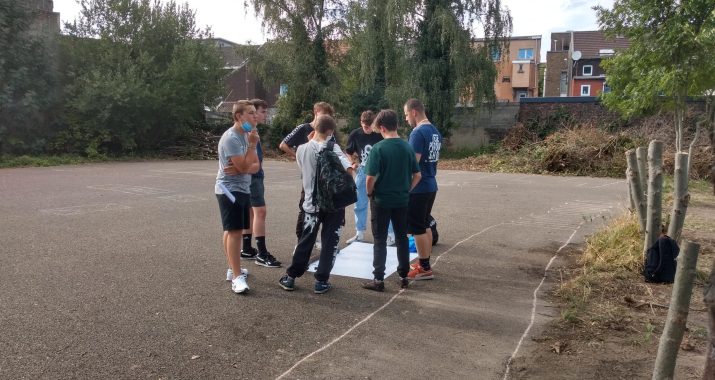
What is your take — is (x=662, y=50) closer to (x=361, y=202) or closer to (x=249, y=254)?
(x=361, y=202)

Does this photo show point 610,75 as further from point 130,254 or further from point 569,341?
point 130,254

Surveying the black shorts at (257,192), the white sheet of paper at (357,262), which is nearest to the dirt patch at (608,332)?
the white sheet of paper at (357,262)

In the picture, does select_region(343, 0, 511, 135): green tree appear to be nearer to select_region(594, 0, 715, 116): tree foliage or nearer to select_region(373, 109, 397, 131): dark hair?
select_region(594, 0, 715, 116): tree foliage

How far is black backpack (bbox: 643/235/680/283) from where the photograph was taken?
559 cm

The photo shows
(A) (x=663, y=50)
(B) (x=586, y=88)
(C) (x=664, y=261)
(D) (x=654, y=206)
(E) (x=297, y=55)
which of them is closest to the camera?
(C) (x=664, y=261)

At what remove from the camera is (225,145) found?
5.18 m

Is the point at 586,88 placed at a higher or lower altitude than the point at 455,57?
higher

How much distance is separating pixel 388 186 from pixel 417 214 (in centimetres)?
74

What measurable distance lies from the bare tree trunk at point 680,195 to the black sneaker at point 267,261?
13.9 ft

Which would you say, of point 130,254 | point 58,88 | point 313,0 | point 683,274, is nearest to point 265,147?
point 313,0

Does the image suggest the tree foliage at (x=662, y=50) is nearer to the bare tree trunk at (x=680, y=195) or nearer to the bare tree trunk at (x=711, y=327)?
the bare tree trunk at (x=680, y=195)

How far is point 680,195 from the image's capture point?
5688 mm

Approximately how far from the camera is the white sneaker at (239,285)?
5.16 metres

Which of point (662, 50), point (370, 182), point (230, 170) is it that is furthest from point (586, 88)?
point (230, 170)
